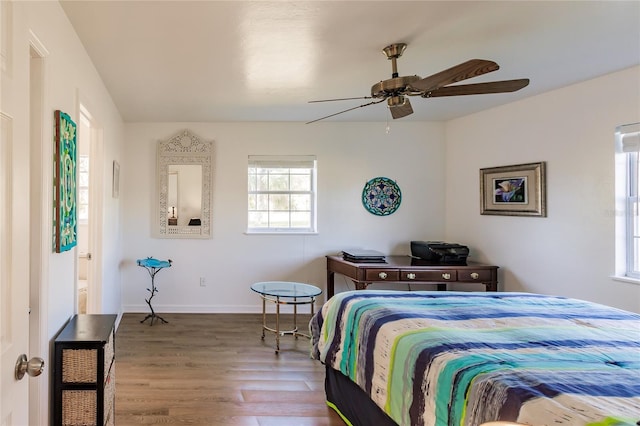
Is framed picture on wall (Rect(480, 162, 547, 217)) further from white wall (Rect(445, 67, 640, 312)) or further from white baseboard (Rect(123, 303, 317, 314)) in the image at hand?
white baseboard (Rect(123, 303, 317, 314))

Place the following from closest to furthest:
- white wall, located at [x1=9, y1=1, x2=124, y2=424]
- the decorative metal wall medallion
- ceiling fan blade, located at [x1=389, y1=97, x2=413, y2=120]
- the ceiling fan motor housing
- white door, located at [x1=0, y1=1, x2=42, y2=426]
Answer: white door, located at [x1=0, y1=1, x2=42, y2=426] < white wall, located at [x1=9, y1=1, x2=124, y2=424] < the ceiling fan motor housing < ceiling fan blade, located at [x1=389, y1=97, x2=413, y2=120] < the decorative metal wall medallion

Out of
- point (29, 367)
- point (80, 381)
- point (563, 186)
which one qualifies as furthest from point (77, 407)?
point (563, 186)

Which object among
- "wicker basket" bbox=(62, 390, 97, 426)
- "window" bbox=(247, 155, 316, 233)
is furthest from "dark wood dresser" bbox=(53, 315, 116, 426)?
"window" bbox=(247, 155, 316, 233)

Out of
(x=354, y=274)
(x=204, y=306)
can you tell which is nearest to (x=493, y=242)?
(x=354, y=274)

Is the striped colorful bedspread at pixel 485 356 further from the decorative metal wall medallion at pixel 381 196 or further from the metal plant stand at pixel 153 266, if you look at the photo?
the metal plant stand at pixel 153 266

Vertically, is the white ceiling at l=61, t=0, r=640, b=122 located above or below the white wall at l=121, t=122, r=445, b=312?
above

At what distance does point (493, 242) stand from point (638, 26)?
7.26 ft

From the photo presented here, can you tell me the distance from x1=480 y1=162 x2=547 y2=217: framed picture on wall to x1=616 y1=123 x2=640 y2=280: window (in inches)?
22.6

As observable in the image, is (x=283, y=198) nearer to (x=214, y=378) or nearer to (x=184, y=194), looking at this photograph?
(x=184, y=194)

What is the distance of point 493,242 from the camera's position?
12.4ft

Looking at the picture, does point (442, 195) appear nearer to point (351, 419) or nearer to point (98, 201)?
point (351, 419)

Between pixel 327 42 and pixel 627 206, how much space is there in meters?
2.60

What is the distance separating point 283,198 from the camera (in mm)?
4418

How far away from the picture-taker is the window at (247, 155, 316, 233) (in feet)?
14.4
